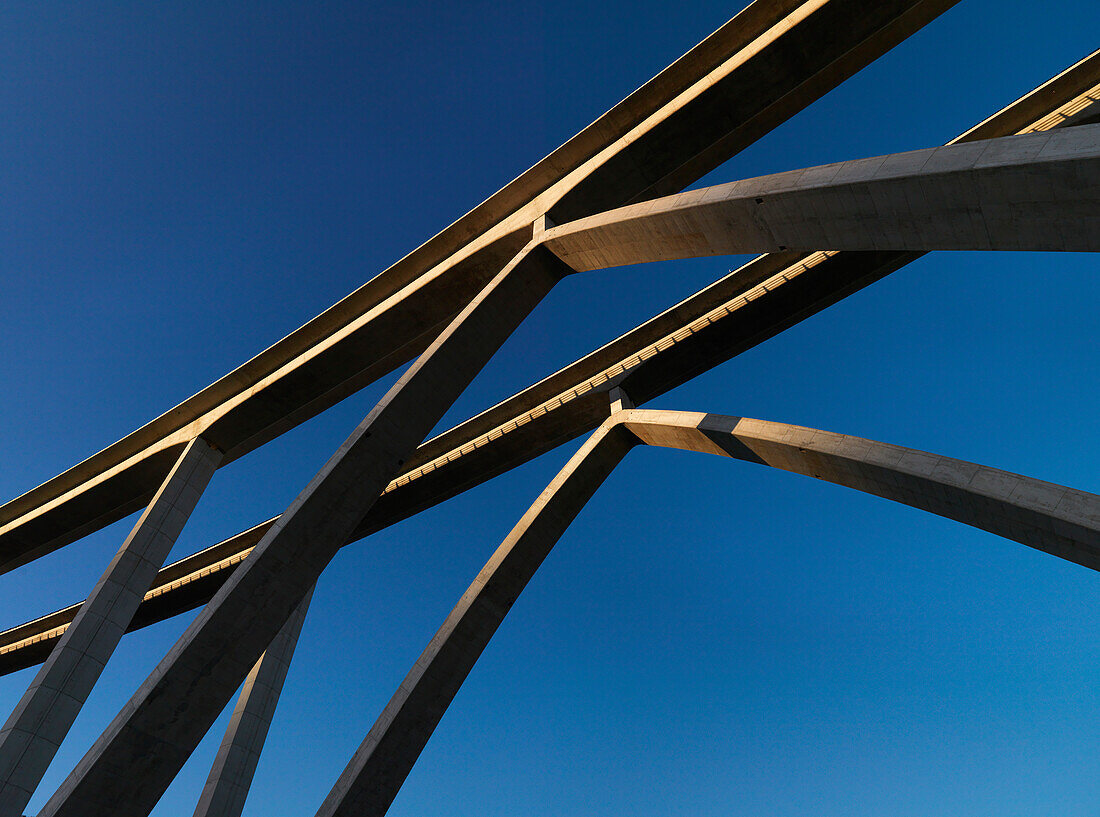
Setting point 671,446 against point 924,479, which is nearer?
point 924,479

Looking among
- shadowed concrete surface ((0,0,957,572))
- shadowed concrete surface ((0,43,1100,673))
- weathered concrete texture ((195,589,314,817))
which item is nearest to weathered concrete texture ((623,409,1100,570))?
shadowed concrete surface ((0,43,1100,673))

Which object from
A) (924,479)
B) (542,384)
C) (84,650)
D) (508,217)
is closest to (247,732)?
(84,650)

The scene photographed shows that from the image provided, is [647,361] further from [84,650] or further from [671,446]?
[84,650]

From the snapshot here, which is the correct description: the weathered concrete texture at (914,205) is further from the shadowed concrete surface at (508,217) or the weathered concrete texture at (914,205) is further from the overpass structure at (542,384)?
the shadowed concrete surface at (508,217)

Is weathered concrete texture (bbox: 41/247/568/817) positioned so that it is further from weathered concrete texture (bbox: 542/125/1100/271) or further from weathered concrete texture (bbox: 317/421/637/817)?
weathered concrete texture (bbox: 317/421/637/817)

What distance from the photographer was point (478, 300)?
13844 millimetres

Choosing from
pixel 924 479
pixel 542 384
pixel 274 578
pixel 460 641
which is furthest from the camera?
pixel 542 384

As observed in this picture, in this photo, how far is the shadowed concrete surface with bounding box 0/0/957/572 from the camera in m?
13.1

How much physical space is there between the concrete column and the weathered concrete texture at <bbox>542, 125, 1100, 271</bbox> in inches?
537

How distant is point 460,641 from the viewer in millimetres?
15867

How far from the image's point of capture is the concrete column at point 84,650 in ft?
46.0

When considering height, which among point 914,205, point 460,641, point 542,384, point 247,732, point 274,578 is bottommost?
point 274,578

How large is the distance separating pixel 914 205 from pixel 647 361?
37.7ft

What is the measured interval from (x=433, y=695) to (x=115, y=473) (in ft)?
39.9
